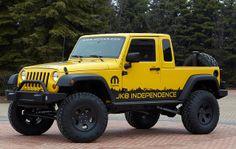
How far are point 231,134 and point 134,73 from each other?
283cm

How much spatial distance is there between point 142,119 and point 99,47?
2.71m

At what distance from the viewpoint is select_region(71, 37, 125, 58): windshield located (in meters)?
12.3

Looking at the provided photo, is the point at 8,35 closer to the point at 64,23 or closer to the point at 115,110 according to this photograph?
the point at 64,23

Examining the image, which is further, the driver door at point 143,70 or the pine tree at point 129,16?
the pine tree at point 129,16

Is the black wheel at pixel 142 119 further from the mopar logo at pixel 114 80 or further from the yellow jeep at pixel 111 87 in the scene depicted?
the mopar logo at pixel 114 80

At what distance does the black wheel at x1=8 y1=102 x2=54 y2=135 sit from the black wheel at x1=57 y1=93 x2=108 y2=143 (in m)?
1.71

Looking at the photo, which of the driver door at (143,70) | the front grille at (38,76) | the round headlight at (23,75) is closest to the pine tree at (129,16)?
the driver door at (143,70)

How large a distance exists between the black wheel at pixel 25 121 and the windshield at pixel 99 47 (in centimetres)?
167

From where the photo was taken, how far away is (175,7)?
2018 inches

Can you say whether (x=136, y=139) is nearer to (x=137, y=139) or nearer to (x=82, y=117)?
(x=137, y=139)

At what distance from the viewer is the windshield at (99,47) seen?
40.3ft

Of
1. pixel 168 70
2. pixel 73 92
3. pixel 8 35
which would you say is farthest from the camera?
pixel 8 35

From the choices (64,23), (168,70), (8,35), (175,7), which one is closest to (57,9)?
(64,23)

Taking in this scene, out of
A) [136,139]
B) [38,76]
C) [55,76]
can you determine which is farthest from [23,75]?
[136,139]
